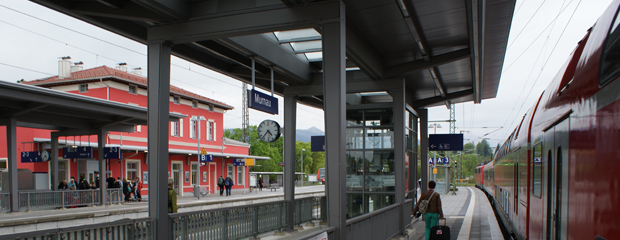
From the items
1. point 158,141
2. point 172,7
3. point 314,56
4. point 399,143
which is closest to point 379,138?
point 399,143

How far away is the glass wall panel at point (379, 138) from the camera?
14484mm

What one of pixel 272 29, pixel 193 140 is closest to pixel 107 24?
pixel 272 29

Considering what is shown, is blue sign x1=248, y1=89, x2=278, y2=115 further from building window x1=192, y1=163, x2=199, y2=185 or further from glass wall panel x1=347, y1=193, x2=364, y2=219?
building window x1=192, y1=163, x2=199, y2=185

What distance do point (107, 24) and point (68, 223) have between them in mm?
Result: 8961

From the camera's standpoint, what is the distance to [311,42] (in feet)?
38.4

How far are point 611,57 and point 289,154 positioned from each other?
11075 millimetres

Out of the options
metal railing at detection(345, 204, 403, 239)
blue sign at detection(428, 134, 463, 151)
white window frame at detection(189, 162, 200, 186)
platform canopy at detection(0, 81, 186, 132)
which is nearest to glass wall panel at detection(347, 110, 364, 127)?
metal railing at detection(345, 204, 403, 239)

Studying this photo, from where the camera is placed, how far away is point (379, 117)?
48.1 ft

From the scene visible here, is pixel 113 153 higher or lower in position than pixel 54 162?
higher

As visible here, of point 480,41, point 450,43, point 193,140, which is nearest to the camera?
point 480,41

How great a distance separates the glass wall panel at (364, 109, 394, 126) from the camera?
14.5 metres

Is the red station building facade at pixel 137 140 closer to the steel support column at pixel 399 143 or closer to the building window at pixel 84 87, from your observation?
the building window at pixel 84 87

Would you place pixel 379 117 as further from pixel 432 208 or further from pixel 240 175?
pixel 240 175

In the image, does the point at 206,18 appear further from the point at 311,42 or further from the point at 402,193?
the point at 402,193
